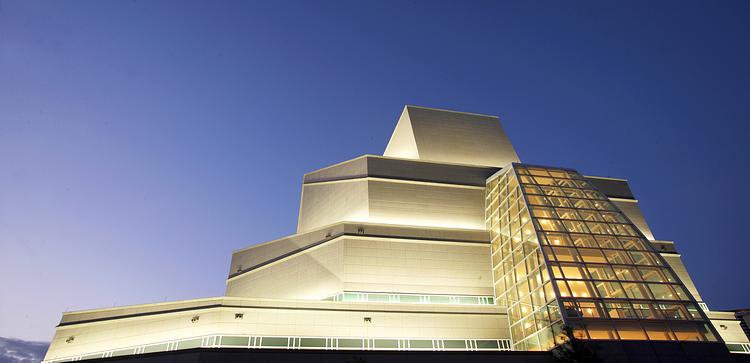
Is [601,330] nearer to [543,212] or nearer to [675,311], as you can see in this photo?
[675,311]

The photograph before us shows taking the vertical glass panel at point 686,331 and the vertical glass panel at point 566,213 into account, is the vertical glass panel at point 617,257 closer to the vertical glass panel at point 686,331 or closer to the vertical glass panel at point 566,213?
the vertical glass panel at point 566,213

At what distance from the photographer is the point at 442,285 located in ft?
123

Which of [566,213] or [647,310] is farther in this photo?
[566,213]

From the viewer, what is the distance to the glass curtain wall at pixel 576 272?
28.5 m

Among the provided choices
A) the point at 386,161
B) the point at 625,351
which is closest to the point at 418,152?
the point at 386,161

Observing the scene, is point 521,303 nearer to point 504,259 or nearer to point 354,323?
point 504,259

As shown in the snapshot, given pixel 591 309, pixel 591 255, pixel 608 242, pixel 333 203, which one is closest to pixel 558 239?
pixel 591 255

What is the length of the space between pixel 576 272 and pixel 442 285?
10.6m

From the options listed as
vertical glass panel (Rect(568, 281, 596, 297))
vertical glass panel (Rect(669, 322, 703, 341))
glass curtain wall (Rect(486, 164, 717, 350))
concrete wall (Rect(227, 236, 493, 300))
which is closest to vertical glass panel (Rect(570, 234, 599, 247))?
glass curtain wall (Rect(486, 164, 717, 350))

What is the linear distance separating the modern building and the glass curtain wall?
0.12m

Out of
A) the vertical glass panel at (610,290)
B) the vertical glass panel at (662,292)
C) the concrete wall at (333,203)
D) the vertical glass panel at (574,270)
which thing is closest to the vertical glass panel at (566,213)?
the vertical glass panel at (574,270)

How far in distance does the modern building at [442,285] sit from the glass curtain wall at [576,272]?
0.39 ft

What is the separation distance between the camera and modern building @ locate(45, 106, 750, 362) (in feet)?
94.6

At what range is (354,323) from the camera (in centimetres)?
3234
